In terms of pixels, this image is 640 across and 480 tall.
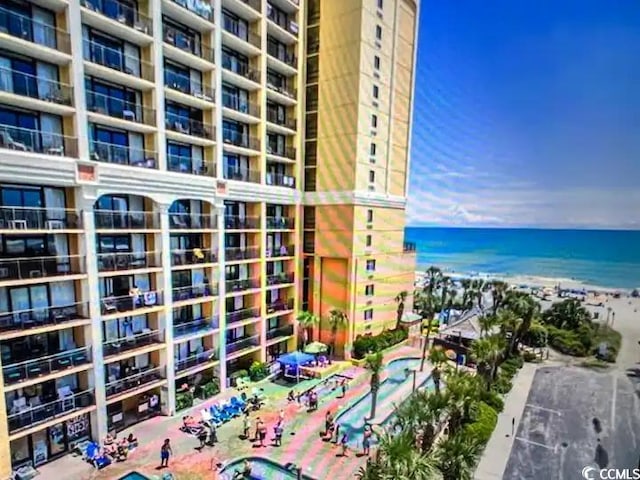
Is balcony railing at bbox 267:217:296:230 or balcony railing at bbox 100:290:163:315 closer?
balcony railing at bbox 100:290:163:315

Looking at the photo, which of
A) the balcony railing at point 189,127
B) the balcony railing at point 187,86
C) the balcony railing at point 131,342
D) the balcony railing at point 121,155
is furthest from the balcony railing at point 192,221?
the balcony railing at point 187,86

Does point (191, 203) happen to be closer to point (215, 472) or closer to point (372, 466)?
point (215, 472)

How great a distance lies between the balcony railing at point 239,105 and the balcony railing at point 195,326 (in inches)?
538

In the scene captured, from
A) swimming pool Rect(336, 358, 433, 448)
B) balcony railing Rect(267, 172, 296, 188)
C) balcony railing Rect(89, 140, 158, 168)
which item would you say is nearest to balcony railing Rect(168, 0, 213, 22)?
balcony railing Rect(89, 140, 158, 168)

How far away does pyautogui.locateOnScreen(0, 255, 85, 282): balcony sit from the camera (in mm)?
15172

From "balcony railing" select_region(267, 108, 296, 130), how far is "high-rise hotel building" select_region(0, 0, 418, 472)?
0.49 ft

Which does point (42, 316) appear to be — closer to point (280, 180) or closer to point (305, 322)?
point (280, 180)

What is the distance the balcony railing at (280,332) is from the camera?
2805 centimetres

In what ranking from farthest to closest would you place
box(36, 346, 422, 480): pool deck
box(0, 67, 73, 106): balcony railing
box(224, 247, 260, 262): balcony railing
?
box(224, 247, 260, 262): balcony railing, box(36, 346, 422, 480): pool deck, box(0, 67, 73, 106): balcony railing

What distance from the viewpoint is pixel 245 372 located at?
83.8 feet

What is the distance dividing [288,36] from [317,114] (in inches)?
228

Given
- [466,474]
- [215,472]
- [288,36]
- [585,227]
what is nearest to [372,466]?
[466,474]

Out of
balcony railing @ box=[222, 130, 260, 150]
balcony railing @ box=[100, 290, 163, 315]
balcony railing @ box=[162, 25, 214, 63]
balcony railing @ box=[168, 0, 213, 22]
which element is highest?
balcony railing @ box=[168, 0, 213, 22]

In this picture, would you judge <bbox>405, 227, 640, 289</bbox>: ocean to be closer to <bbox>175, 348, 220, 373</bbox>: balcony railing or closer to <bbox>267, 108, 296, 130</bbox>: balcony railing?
<bbox>267, 108, 296, 130</bbox>: balcony railing
